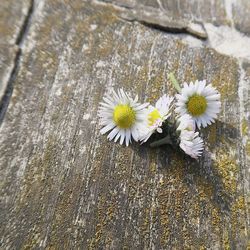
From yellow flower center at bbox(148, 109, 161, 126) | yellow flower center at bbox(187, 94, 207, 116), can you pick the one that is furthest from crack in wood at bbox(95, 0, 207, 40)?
yellow flower center at bbox(148, 109, 161, 126)

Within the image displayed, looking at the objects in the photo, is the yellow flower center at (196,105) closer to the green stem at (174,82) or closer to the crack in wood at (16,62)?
the green stem at (174,82)

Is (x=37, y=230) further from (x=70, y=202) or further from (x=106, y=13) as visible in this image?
(x=106, y=13)

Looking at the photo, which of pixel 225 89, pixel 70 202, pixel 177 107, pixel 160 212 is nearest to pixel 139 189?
pixel 160 212

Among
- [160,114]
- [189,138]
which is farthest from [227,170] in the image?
[160,114]

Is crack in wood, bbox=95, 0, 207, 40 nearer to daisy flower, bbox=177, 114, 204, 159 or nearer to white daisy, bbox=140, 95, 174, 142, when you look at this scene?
white daisy, bbox=140, 95, 174, 142

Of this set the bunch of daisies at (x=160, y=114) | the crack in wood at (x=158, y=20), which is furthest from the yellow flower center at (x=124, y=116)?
the crack in wood at (x=158, y=20)
